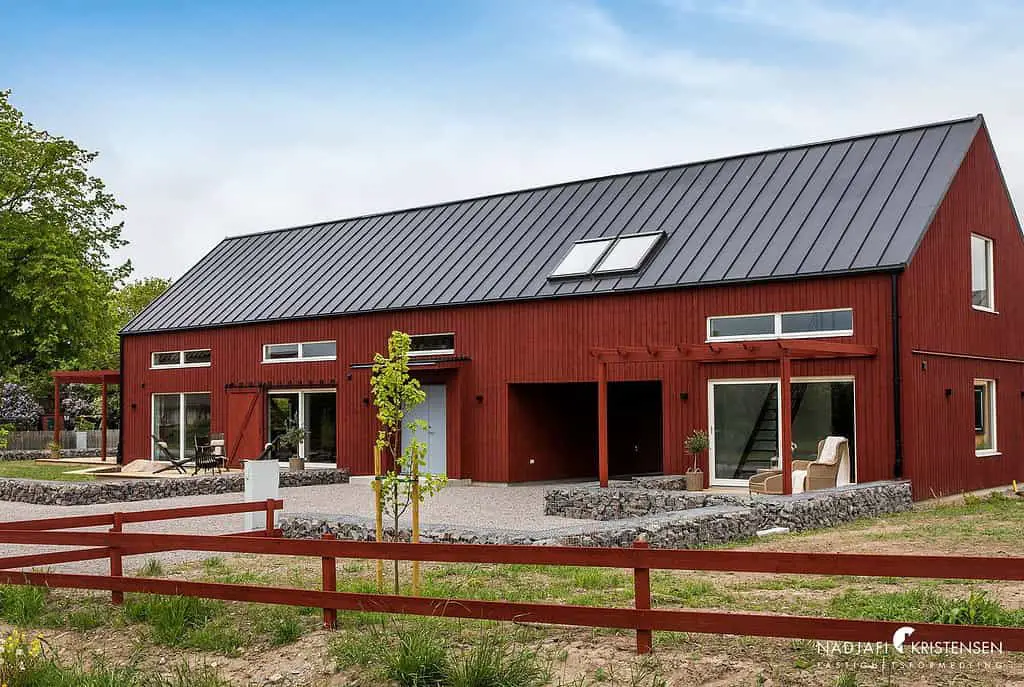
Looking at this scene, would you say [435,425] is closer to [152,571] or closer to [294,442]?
[294,442]

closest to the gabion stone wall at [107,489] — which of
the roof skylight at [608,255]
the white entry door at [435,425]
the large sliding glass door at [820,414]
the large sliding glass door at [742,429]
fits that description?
the white entry door at [435,425]

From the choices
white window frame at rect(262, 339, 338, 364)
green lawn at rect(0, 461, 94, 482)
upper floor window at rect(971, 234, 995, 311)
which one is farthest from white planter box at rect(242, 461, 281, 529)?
upper floor window at rect(971, 234, 995, 311)

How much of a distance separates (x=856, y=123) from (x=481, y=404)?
19.9m

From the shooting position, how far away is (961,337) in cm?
1816

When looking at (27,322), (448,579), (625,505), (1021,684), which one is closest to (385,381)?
(448,579)

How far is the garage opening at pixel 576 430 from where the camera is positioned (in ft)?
68.1

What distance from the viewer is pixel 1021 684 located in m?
5.62

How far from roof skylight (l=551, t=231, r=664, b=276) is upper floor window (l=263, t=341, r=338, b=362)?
5649 millimetres

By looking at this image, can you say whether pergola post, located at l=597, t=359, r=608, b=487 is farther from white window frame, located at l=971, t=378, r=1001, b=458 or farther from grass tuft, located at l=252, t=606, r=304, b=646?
grass tuft, located at l=252, t=606, r=304, b=646

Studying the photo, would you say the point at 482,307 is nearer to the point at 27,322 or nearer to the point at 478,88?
the point at 478,88

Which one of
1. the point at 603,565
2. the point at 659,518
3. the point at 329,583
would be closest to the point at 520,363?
the point at 659,518

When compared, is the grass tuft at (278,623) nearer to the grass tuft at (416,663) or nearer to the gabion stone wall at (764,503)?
the grass tuft at (416,663)

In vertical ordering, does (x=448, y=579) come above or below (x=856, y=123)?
below

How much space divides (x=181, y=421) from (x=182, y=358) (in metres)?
1.54
